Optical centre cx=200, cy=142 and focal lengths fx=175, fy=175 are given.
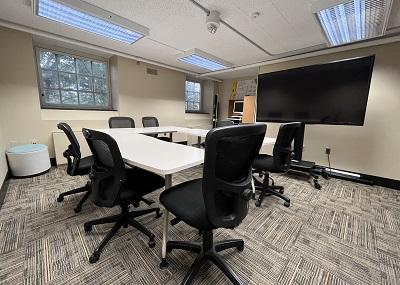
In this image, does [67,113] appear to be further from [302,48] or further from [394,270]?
[394,270]

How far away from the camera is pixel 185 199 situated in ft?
3.84

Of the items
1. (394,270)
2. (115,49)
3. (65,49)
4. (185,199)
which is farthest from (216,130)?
(65,49)

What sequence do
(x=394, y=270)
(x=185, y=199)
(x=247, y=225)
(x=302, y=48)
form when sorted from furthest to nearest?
(x=302, y=48) < (x=247, y=225) < (x=394, y=270) < (x=185, y=199)

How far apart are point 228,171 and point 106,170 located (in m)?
0.91

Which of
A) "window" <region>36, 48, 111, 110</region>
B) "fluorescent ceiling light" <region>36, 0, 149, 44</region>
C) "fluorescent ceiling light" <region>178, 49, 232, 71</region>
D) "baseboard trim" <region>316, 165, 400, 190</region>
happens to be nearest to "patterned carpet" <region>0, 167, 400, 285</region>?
"baseboard trim" <region>316, 165, 400, 190</region>

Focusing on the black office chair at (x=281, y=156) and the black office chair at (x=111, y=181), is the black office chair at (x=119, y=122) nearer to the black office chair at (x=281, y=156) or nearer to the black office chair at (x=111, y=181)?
the black office chair at (x=111, y=181)

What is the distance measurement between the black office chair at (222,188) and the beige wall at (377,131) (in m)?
3.20

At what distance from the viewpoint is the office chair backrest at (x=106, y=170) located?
3.97 feet

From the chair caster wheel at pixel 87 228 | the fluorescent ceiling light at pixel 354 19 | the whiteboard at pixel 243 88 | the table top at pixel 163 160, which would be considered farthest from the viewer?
the whiteboard at pixel 243 88

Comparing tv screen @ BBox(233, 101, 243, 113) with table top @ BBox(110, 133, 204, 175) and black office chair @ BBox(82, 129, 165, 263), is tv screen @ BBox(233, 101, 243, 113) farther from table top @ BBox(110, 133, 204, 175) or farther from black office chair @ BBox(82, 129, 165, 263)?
black office chair @ BBox(82, 129, 165, 263)

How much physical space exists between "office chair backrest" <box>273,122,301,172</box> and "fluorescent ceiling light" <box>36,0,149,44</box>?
8.02 feet

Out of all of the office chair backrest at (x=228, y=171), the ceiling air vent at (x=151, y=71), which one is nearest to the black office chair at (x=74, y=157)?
the office chair backrest at (x=228, y=171)

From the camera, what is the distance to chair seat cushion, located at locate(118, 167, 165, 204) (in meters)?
1.32

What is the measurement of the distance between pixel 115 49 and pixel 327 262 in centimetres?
461
